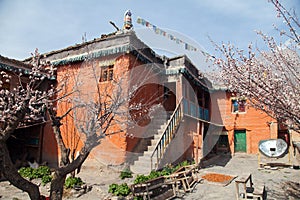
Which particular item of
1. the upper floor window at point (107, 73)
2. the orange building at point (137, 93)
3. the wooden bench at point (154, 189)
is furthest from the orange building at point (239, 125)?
the wooden bench at point (154, 189)

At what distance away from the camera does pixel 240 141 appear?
58.5 ft

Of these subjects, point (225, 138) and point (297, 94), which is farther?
point (225, 138)

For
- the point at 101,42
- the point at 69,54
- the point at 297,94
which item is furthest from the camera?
the point at 69,54

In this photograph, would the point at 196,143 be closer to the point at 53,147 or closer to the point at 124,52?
the point at 124,52

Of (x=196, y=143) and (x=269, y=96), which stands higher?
(x=269, y=96)

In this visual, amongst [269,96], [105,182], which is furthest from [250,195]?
[105,182]

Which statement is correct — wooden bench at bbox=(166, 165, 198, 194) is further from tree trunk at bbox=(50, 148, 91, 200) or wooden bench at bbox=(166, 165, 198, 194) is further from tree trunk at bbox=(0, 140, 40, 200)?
tree trunk at bbox=(0, 140, 40, 200)

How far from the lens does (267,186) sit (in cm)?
945

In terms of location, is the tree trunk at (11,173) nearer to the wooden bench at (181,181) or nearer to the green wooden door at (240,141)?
the wooden bench at (181,181)

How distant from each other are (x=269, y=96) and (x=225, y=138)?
43.7 ft

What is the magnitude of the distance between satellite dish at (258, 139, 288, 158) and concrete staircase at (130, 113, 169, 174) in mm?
7019

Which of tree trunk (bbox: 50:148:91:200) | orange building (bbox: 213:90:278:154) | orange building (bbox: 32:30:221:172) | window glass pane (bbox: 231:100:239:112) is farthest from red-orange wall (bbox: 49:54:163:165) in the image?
window glass pane (bbox: 231:100:239:112)

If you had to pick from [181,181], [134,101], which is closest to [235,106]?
[134,101]

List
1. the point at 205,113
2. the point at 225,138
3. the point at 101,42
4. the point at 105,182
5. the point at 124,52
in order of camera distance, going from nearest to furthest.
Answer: the point at 105,182, the point at 124,52, the point at 101,42, the point at 205,113, the point at 225,138
